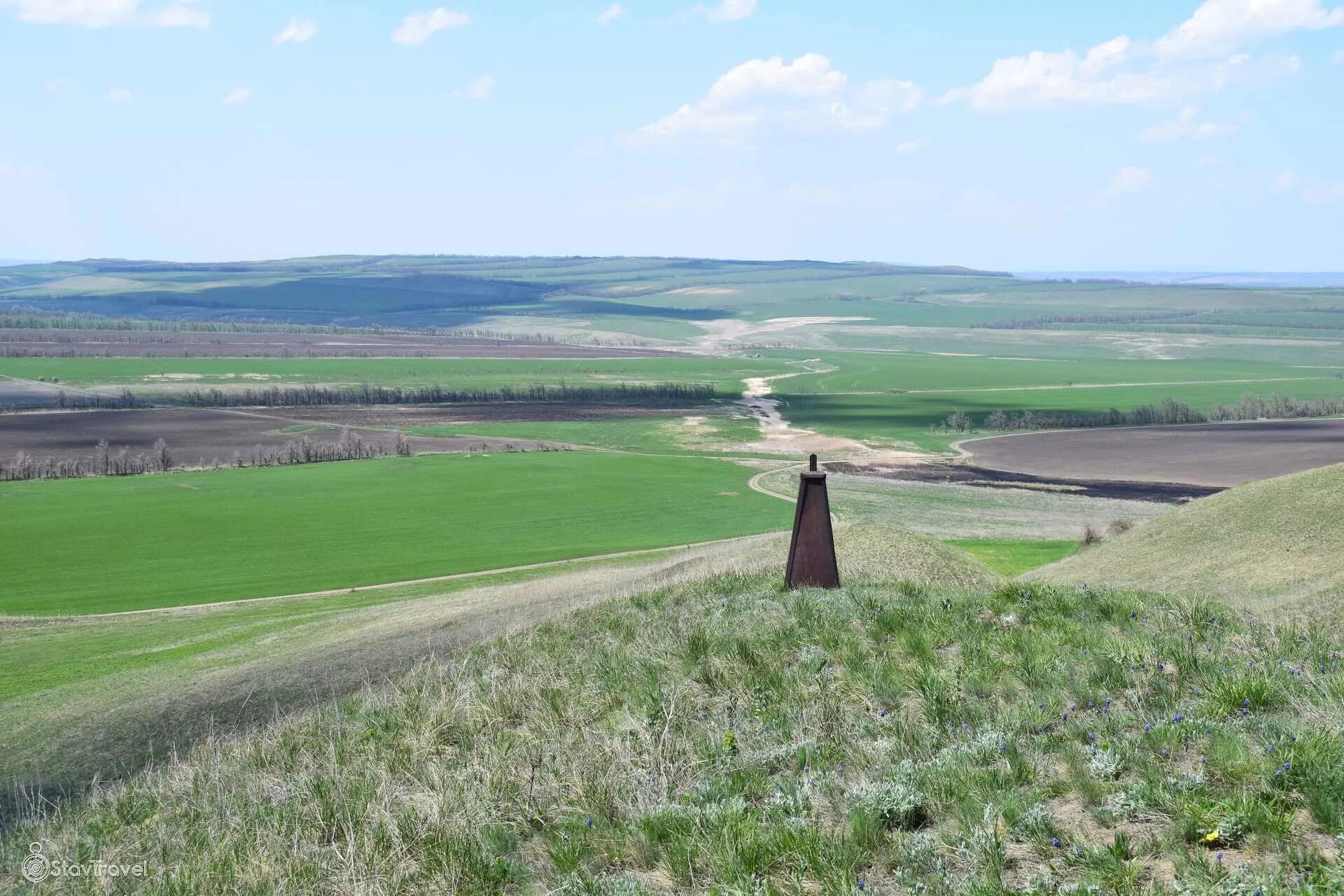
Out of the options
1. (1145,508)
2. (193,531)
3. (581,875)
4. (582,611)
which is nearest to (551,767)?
(581,875)

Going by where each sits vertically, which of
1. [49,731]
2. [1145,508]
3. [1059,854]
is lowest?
[1145,508]

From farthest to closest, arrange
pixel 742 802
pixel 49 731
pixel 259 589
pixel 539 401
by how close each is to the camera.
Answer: pixel 539 401 < pixel 259 589 < pixel 49 731 < pixel 742 802

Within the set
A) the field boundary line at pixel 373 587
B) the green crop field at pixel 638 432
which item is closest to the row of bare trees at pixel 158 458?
the green crop field at pixel 638 432

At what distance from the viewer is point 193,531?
5184cm

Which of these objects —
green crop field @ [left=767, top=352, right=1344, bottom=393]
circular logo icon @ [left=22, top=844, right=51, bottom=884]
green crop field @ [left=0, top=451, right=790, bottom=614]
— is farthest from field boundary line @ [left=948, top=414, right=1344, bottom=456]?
circular logo icon @ [left=22, top=844, right=51, bottom=884]

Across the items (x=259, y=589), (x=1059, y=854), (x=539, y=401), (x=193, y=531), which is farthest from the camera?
(x=539, y=401)

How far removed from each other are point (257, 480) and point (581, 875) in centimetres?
6596

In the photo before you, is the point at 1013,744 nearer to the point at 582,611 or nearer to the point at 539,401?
the point at 582,611

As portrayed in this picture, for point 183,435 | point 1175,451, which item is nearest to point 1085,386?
point 1175,451

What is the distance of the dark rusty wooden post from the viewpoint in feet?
59.1

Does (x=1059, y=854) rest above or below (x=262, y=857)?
above

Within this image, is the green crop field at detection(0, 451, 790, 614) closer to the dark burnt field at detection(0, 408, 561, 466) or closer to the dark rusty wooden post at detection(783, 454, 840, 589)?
the dark burnt field at detection(0, 408, 561, 466)

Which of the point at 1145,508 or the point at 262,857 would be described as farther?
the point at 1145,508

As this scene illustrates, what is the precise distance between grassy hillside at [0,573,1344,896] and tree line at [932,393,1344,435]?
98.4 m
